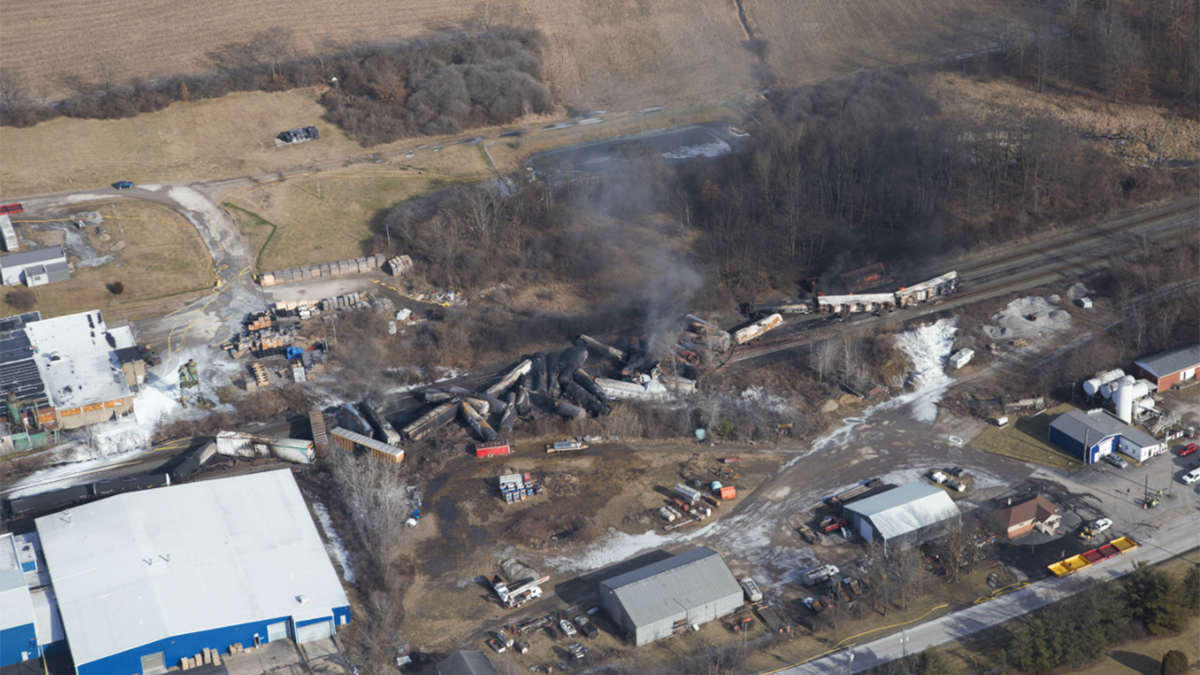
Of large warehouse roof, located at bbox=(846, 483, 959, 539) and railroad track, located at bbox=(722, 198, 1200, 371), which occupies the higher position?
railroad track, located at bbox=(722, 198, 1200, 371)

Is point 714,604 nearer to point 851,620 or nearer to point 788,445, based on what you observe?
point 851,620

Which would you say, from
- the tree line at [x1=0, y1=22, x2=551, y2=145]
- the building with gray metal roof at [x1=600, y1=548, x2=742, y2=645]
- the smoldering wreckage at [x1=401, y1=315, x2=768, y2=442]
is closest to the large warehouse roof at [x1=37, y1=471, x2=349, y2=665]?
the smoldering wreckage at [x1=401, y1=315, x2=768, y2=442]

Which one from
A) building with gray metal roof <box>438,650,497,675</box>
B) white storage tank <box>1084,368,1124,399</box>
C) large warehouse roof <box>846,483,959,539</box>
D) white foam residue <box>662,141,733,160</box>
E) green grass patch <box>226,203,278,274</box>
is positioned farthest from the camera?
white foam residue <box>662,141,733,160</box>

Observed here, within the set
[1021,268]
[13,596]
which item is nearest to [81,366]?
[13,596]

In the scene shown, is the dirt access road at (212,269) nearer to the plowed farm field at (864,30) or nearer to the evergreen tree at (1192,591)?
the plowed farm field at (864,30)

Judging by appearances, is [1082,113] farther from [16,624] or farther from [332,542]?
[16,624]

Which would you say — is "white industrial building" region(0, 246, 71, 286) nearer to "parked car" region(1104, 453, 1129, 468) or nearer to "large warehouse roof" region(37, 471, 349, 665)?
"large warehouse roof" region(37, 471, 349, 665)

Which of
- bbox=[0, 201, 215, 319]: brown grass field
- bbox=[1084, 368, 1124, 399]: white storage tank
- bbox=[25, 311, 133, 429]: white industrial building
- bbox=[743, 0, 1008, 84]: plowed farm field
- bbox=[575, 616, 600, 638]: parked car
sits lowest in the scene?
bbox=[575, 616, 600, 638]: parked car

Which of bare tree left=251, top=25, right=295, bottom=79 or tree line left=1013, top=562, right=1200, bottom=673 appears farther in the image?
bare tree left=251, top=25, right=295, bottom=79
